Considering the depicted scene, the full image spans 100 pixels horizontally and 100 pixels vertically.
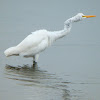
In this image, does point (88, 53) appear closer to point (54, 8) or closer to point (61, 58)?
point (61, 58)

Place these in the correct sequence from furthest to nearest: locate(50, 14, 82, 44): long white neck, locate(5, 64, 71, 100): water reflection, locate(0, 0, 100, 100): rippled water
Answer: locate(50, 14, 82, 44): long white neck, locate(5, 64, 71, 100): water reflection, locate(0, 0, 100, 100): rippled water

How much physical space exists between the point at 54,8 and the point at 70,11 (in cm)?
166

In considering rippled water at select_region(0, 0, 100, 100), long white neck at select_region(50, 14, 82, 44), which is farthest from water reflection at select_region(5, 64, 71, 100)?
long white neck at select_region(50, 14, 82, 44)

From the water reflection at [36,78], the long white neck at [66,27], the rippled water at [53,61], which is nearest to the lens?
the rippled water at [53,61]

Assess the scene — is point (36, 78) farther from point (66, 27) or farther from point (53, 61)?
point (66, 27)

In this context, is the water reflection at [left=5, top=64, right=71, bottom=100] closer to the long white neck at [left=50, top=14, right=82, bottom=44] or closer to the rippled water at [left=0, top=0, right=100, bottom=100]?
the rippled water at [left=0, top=0, right=100, bottom=100]

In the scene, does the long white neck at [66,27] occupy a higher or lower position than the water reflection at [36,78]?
higher

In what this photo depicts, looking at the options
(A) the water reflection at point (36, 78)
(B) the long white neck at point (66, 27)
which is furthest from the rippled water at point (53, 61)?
(B) the long white neck at point (66, 27)

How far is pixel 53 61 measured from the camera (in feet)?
42.7

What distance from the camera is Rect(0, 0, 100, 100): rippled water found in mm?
9273

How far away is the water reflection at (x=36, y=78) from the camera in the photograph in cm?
967

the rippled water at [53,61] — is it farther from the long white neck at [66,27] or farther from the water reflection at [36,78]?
the long white neck at [66,27]

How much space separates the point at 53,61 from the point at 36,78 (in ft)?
Result: 7.95

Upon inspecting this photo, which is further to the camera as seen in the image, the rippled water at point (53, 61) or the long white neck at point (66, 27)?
the long white neck at point (66, 27)
